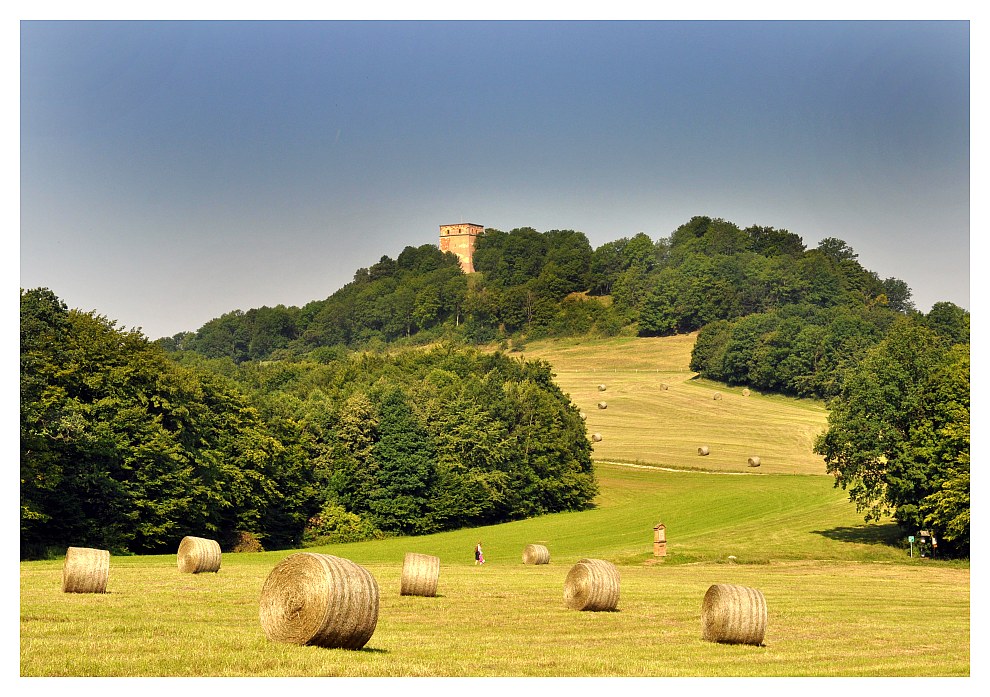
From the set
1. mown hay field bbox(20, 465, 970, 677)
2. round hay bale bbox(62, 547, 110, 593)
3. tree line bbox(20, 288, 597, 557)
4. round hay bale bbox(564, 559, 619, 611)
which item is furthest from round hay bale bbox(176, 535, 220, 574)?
tree line bbox(20, 288, 597, 557)

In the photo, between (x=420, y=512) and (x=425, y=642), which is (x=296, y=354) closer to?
(x=420, y=512)

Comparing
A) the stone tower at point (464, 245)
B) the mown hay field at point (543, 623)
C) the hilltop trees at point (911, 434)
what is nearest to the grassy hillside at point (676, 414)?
the stone tower at point (464, 245)

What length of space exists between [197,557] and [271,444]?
3172cm

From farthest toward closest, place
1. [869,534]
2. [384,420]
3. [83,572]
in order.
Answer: [384,420] < [869,534] < [83,572]

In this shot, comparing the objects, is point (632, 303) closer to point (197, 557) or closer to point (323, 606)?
point (197, 557)

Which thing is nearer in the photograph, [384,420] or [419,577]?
[419,577]

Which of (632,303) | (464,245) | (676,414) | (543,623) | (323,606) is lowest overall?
(676,414)

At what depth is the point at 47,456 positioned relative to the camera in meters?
42.3

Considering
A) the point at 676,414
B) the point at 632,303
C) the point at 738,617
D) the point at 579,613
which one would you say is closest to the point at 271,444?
the point at 579,613

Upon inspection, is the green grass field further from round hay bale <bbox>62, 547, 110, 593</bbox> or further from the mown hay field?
round hay bale <bbox>62, 547, 110, 593</bbox>

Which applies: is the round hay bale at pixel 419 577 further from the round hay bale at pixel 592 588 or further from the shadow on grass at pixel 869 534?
the shadow on grass at pixel 869 534

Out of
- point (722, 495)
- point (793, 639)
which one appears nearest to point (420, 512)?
point (722, 495)

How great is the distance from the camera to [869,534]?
5378cm

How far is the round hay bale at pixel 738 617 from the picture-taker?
19.4 meters
